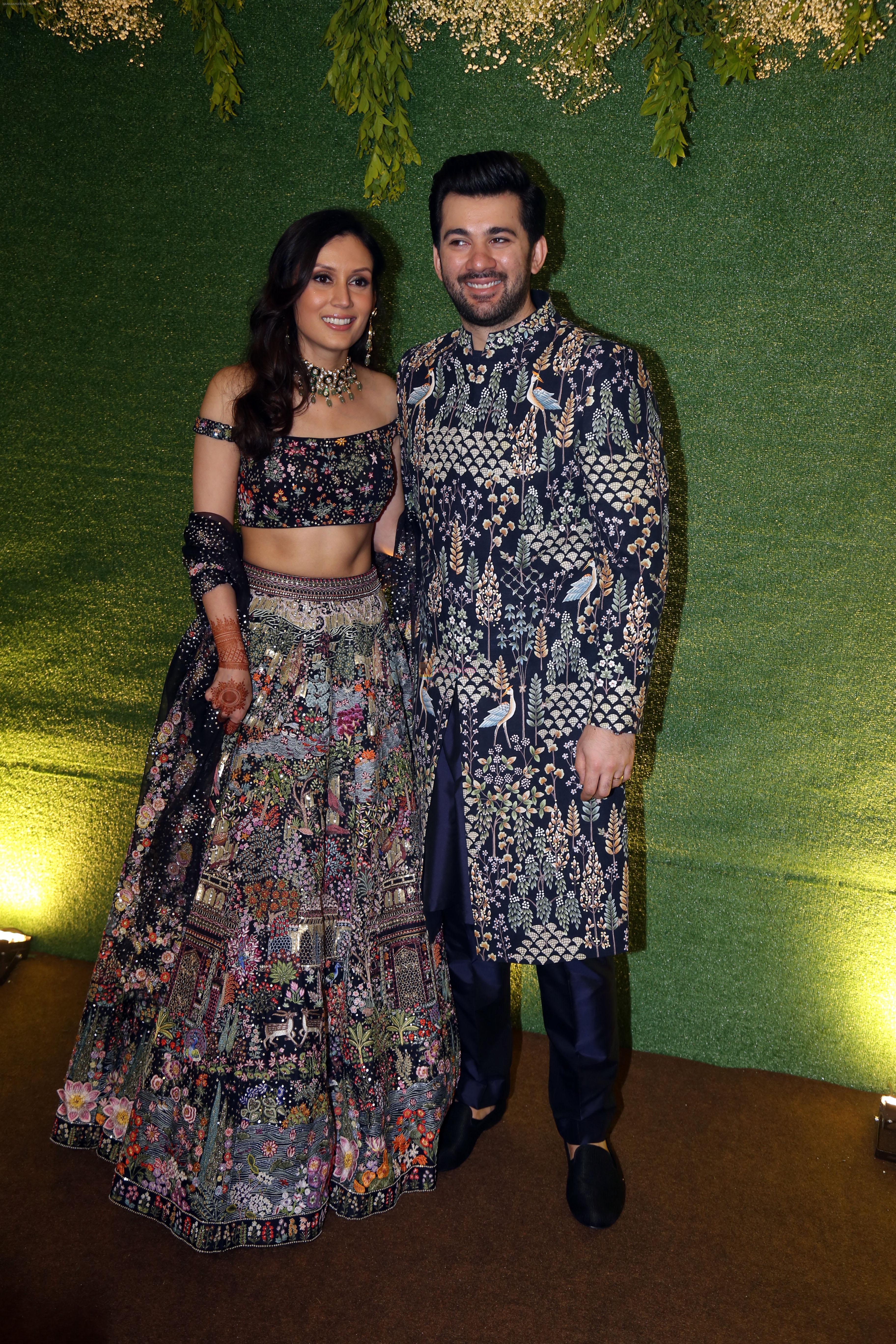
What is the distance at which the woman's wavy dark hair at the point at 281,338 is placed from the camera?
194 centimetres

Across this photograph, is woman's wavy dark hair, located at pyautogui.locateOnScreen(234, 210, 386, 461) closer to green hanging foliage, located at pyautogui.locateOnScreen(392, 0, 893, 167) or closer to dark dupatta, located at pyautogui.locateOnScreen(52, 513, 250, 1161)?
dark dupatta, located at pyautogui.locateOnScreen(52, 513, 250, 1161)

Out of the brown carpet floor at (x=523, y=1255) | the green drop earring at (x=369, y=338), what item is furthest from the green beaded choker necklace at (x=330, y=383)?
the brown carpet floor at (x=523, y=1255)

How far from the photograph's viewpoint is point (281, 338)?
2.00 m

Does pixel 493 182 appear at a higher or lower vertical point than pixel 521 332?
higher

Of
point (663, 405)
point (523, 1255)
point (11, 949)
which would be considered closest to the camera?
point (523, 1255)

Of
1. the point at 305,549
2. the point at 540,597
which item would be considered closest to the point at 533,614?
the point at 540,597

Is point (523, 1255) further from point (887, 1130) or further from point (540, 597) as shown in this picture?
point (540, 597)

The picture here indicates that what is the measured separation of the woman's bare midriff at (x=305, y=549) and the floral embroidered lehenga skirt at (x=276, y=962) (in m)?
0.03

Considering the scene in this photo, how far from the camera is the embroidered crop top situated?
1.97m

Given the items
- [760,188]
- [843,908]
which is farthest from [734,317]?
[843,908]

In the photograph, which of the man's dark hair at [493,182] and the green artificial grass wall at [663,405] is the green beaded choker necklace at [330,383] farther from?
the green artificial grass wall at [663,405]

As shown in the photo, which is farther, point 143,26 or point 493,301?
point 143,26

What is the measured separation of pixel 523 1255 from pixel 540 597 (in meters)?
1.27

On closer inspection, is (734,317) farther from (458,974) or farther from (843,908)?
(458,974)
